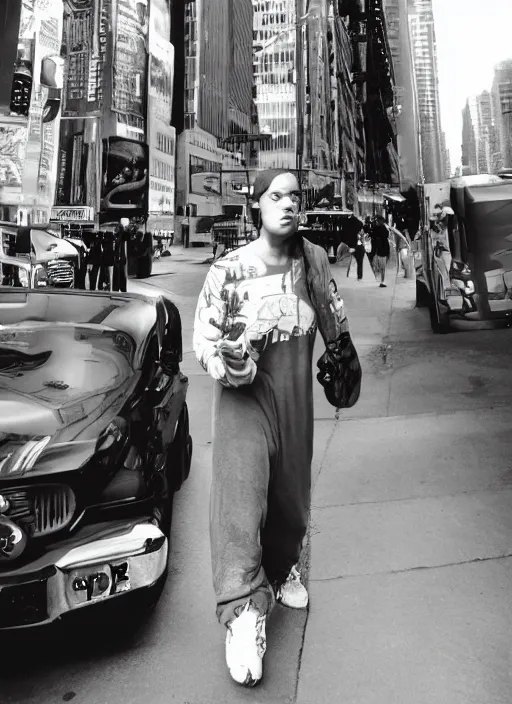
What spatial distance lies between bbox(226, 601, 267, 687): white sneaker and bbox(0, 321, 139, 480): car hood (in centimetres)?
76

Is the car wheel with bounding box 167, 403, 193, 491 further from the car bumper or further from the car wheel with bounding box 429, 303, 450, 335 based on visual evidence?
the car wheel with bounding box 429, 303, 450, 335

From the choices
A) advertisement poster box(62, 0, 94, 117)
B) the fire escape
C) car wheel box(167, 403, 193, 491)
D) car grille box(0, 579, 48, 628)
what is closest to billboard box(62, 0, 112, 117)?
advertisement poster box(62, 0, 94, 117)

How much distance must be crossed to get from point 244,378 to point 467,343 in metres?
7.57

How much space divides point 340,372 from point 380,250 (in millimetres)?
14796

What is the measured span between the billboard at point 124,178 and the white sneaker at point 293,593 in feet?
43.3

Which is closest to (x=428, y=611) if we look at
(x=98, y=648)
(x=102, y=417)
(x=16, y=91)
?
(x=98, y=648)

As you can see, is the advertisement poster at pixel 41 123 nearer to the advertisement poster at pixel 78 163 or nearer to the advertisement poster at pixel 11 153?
the advertisement poster at pixel 11 153

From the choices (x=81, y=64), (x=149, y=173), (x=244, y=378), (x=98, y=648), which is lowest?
(x=98, y=648)

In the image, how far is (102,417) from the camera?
2.88m

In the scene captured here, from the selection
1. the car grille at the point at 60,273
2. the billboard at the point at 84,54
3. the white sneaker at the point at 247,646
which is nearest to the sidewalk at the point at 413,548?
the white sneaker at the point at 247,646

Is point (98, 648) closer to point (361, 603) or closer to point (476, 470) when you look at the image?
point (361, 603)

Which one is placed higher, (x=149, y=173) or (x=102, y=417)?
(x=149, y=173)

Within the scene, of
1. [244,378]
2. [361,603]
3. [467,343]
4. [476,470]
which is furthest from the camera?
[467,343]

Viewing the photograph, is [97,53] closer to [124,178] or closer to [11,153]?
[124,178]
